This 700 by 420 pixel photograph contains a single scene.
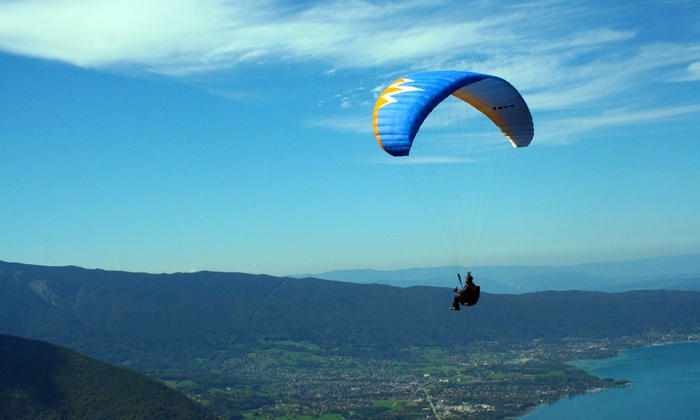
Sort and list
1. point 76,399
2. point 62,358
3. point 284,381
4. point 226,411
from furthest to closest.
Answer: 1. point 284,381
2. point 226,411
3. point 62,358
4. point 76,399

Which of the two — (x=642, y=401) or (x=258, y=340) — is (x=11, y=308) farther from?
(x=642, y=401)

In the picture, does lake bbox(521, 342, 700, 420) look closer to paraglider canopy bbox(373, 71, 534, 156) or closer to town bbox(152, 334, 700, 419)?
town bbox(152, 334, 700, 419)

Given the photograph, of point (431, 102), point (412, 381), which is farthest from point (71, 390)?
point (412, 381)

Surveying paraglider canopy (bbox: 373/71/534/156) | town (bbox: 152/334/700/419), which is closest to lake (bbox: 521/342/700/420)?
town (bbox: 152/334/700/419)

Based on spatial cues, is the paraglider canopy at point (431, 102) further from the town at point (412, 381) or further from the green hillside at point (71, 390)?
the town at point (412, 381)

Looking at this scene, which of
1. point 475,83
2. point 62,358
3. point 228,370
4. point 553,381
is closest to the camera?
point 475,83

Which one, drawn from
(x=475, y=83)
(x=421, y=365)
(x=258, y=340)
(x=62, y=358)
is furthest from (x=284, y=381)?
(x=475, y=83)

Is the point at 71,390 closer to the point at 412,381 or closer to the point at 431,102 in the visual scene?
the point at 431,102
